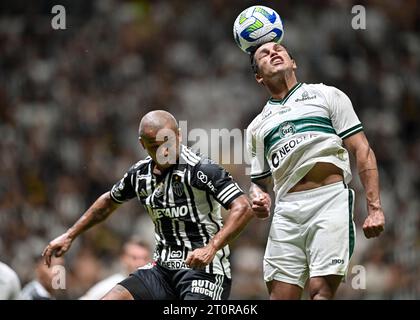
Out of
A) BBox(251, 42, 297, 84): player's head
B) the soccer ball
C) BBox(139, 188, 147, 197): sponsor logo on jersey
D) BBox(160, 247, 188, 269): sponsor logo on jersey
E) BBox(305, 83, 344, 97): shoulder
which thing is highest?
the soccer ball

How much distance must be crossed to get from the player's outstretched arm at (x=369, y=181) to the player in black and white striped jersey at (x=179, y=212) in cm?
73

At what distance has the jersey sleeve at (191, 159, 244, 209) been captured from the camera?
5.61 m

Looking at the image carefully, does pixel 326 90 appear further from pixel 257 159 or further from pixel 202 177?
pixel 202 177

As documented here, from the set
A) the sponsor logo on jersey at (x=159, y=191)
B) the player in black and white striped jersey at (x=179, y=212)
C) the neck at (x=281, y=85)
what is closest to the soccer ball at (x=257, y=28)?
the neck at (x=281, y=85)

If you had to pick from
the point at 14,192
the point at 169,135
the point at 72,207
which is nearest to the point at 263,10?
the point at 169,135

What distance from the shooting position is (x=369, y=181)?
17.4 ft

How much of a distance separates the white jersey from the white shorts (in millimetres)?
145

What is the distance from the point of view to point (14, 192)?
11.1 meters

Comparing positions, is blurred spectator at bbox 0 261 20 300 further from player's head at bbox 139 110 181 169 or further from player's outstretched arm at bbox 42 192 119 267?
player's head at bbox 139 110 181 169

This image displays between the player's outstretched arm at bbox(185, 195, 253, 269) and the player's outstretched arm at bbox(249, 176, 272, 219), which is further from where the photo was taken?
the player's outstretched arm at bbox(249, 176, 272, 219)

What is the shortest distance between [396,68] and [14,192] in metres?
5.11

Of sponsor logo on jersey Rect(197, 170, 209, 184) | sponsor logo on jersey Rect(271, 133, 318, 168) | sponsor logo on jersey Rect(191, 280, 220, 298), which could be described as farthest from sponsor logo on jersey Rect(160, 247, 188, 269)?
sponsor logo on jersey Rect(271, 133, 318, 168)

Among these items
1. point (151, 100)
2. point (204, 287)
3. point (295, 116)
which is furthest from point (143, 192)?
point (151, 100)
